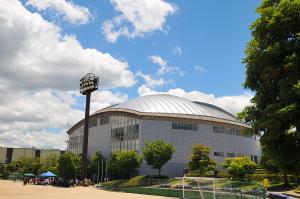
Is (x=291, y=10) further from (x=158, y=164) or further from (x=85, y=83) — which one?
(x=85, y=83)

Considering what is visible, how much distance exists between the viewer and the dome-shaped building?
243ft

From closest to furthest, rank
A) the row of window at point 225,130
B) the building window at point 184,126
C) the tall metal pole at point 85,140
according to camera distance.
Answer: the building window at point 184,126 < the tall metal pole at point 85,140 < the row of window at point 225,130

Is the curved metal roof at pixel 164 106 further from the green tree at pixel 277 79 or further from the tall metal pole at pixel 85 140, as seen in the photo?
the green tree at pixel 277 79

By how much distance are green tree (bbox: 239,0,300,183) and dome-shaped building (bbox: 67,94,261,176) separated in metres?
54.4

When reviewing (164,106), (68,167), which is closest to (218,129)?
(164,106)

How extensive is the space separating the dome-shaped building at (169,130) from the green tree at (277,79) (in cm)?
5438

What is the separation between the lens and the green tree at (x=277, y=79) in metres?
17.3

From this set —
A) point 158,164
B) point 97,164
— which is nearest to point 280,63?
point 158,164

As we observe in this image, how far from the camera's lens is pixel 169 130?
7431 cm

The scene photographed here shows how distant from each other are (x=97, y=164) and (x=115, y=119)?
11526 mm

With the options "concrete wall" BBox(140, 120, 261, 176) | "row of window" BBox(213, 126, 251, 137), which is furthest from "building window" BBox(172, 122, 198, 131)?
"row of window" BBox(213, 126, 251, 137)

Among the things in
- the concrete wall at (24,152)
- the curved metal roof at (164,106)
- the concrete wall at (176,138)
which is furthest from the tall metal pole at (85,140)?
the concrete wall at (24,152)

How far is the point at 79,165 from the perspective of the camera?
78.6 m

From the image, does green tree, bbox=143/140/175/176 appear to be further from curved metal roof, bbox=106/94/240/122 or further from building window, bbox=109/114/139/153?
curved metal roof, bbox=106/94/240/122
